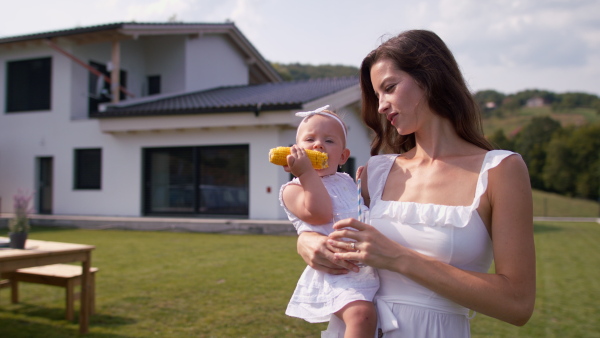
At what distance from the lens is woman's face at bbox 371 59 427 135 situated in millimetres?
1693

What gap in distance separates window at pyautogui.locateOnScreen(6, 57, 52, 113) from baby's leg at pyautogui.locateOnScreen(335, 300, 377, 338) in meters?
17.4

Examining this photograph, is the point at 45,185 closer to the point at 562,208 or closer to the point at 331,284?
the point at 331,284

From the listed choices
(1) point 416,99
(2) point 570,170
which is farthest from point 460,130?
(2) point 570,170

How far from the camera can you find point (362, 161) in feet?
57.9

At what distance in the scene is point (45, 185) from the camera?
17250 millimetres

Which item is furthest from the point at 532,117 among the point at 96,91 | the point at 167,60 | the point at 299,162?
the point at 299,162

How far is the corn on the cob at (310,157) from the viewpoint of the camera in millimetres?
1928

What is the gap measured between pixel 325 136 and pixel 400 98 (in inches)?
20.7

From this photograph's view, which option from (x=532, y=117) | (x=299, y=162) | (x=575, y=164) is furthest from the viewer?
(x=532, y=117)

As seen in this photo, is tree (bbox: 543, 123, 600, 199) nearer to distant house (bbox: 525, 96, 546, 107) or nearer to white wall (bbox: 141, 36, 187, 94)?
distant house (bbox: 525, 96, 546, 107)

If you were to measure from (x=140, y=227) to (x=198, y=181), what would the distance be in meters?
2.24

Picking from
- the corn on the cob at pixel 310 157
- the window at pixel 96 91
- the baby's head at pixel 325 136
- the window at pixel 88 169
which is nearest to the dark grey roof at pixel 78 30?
the window at pixel 96 91

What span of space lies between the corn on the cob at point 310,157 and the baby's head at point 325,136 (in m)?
0.13

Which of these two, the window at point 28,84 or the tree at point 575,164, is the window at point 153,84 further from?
the tree at point 575,164
